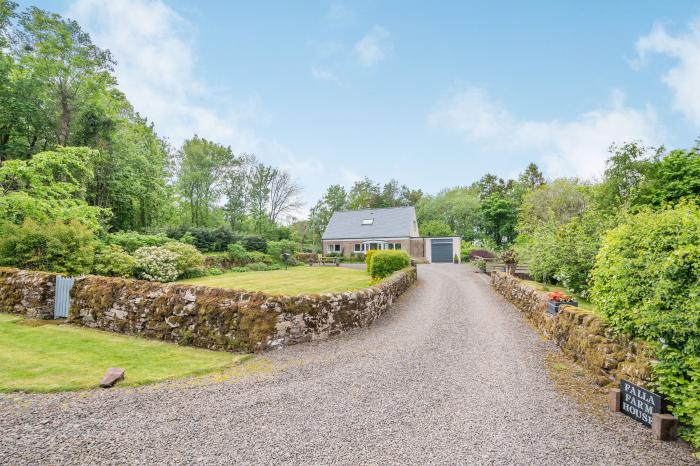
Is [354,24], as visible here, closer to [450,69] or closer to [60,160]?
[450,69]

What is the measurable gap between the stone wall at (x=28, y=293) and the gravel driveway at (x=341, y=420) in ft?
19.6

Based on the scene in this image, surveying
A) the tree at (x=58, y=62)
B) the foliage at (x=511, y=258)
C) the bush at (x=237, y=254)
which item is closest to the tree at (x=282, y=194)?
the bush at (x=237, y=254)

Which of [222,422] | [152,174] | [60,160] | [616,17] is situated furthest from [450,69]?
[152,174]

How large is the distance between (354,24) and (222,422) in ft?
60.5

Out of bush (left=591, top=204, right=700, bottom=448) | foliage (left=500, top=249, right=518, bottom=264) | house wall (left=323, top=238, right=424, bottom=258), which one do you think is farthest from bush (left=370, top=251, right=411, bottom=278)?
house wall (left=323, top=238, right=424, bottom=258)

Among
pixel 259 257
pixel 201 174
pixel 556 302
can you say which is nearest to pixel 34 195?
pixel 259 257

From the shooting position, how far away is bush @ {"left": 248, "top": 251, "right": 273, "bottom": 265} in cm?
2742

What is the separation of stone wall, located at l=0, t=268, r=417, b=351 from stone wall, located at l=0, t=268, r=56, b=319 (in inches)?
1.2

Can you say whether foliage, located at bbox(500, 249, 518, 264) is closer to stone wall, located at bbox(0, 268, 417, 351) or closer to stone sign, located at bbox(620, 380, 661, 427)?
stone wall, located at bbox(0, 268, 417, 351)

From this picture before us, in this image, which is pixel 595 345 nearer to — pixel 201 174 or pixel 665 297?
pixel 665 297

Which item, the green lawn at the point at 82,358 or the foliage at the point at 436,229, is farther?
the foliage at the point at 436,229

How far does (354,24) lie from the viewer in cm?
1658

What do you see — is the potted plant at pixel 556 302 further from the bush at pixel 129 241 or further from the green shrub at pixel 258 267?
the bush at pixel 129 241

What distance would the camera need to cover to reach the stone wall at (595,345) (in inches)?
182
